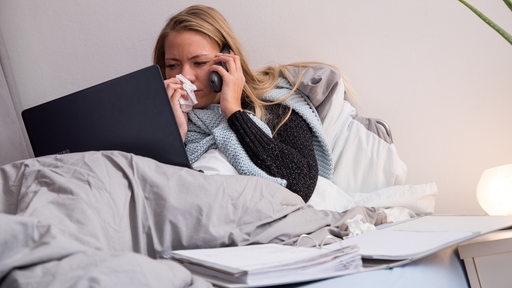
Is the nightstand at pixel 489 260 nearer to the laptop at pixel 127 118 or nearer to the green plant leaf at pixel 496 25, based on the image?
the green plant leaf at pixel 496 25

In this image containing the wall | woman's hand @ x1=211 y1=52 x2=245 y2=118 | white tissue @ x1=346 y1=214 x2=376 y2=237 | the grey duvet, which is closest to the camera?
the grey duvet

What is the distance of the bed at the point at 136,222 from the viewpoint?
695 millimetres

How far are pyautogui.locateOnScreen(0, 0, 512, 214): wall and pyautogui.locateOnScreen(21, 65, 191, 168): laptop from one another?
703mm

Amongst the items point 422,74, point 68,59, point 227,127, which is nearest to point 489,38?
point 422,74

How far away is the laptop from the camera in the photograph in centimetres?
121

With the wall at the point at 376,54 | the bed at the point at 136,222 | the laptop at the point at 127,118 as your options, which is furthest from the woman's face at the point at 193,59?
the bed at the point at 136,222

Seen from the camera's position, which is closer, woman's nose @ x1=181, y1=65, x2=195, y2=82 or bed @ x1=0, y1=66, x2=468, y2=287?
bed @ x1=0, y1=66, x2=468, y2=287

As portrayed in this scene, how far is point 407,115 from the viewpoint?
188 cm

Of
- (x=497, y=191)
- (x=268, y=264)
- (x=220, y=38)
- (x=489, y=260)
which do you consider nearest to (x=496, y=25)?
(x=489, y=260)

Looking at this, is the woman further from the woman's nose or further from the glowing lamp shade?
the glowing lamp shade

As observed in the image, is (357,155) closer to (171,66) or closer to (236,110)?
(236,110)

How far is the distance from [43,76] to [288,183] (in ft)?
3.09

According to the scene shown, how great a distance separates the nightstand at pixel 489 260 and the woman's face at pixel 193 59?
2.85 feet

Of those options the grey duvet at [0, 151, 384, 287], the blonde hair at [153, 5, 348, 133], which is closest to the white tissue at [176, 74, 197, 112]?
the blonde hair at [153, 5, 348, 133]
